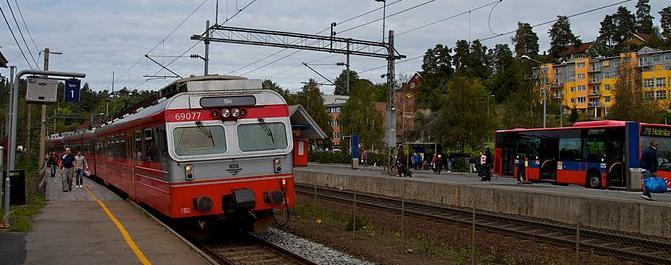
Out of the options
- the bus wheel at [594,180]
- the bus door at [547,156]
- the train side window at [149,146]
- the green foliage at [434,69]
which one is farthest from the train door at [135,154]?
the green foliage at [434,69]

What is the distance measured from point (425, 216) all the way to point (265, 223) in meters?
4.88

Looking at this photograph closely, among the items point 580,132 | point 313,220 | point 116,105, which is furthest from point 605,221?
point 116,105

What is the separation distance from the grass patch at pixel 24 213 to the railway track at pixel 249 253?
3.48 meters

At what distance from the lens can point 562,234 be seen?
13.1 m

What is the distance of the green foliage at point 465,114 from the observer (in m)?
48.0

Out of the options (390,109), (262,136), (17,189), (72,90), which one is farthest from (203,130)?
(390,109)

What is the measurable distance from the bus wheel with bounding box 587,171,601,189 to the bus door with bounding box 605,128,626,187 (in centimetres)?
52

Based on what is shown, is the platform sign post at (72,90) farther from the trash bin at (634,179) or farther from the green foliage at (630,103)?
the green foliage at (630,103)

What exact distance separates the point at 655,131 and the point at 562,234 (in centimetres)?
1428

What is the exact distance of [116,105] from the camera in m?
76.7

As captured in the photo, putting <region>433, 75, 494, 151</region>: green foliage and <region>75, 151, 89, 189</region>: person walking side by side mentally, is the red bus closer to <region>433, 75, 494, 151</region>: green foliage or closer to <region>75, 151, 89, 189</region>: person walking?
<region>433, 75, 494, 151</region>: green foliage

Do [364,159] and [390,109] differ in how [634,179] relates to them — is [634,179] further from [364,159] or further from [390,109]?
[364,159]

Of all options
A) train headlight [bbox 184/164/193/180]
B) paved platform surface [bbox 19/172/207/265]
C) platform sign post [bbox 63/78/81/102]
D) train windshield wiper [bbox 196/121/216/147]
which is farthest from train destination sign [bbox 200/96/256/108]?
platform sign post [bbox 63/78/81/102]

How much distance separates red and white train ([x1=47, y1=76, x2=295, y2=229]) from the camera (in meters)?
11.2
